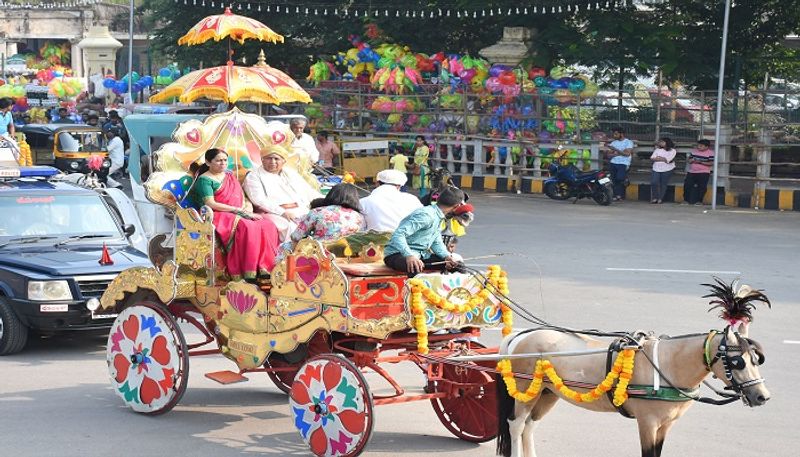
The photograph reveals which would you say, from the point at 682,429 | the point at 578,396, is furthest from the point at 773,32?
the point at 578,396

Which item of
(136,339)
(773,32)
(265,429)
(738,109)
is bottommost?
(265,429)

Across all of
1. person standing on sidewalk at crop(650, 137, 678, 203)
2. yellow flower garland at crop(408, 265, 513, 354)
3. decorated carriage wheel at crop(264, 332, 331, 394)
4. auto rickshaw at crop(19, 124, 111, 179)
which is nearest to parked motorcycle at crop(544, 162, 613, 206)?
person standing on sidewalk at crop(650, 137, 678, 203)

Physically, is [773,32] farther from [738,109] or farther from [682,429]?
[682,429]

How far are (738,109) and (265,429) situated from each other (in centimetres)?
1797

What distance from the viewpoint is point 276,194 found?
34.4ft

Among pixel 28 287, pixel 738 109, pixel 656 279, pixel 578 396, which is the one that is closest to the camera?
pixel 578 396

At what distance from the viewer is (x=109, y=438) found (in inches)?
359

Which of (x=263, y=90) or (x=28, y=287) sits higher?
(x=263, y=90)

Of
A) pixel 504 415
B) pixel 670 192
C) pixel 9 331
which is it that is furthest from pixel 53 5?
pixel 504 415

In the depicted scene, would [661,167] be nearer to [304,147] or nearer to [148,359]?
[304,147]

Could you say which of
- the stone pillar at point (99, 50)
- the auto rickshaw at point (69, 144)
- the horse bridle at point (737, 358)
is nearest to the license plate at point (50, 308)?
the horse bridle at point (737, 358)

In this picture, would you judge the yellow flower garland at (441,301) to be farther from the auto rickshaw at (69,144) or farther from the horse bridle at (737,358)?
the auto rickshaw at (69,144)

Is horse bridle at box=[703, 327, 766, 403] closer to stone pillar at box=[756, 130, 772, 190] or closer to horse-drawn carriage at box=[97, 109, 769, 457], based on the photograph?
horse-drawn carriage at box=[97, 109, 769, 457]

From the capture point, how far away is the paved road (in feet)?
29.4
